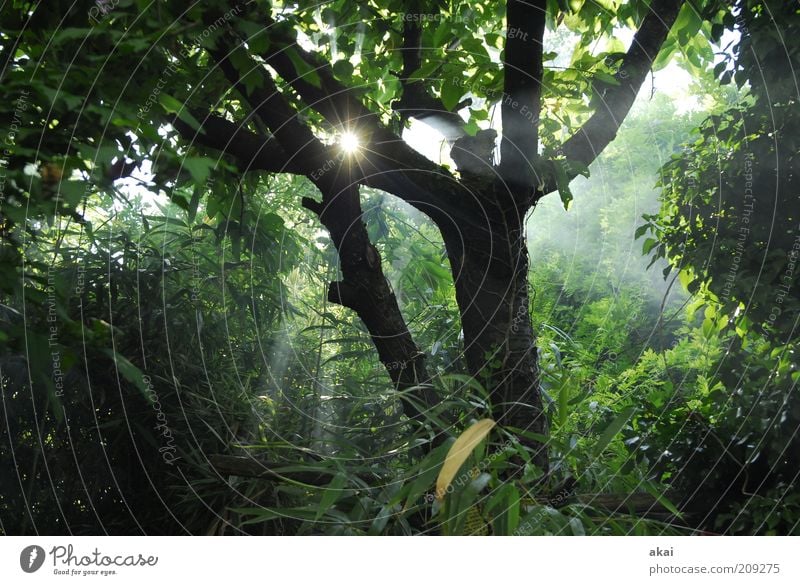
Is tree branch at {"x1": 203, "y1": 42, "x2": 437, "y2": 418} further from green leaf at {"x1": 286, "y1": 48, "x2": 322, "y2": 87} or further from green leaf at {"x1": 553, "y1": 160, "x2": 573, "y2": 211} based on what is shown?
green leaf at {"x1": 553, "y1": 160, "x2": 573, "y2": 211}

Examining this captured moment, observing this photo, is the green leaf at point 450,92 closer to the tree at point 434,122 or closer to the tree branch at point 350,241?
the tree at point 434,122

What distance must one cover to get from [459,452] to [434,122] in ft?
1.69

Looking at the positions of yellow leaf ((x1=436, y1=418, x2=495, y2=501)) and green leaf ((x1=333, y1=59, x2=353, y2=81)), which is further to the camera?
green leaf ((x1=333, y1=59, x2=353, y2=81))

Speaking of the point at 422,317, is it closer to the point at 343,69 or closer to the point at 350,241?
the point at 350,241

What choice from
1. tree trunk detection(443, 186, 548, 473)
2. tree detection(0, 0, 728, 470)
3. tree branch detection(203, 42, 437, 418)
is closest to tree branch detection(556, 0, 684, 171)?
tree detection(0, 0, 728, 470)

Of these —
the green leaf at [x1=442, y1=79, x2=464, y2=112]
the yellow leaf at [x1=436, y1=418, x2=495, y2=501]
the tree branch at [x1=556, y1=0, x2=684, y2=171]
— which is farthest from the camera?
the tree branch at [x1=556, y1=0, x2=684, y2=171]

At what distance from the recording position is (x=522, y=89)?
1051 mm

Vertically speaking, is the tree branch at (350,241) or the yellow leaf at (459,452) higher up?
the tree branch at (350,241)

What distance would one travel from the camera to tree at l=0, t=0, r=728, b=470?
104 cm

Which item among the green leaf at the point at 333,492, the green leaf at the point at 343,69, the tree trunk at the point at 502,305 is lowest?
the green leaf at the point at 333,492

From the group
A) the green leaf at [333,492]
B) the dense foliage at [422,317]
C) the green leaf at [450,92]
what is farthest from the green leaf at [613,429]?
the green leaf at [450,92]

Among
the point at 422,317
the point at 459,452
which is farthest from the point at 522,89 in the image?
the point at 459,452

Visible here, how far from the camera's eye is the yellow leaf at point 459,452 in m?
0.90
